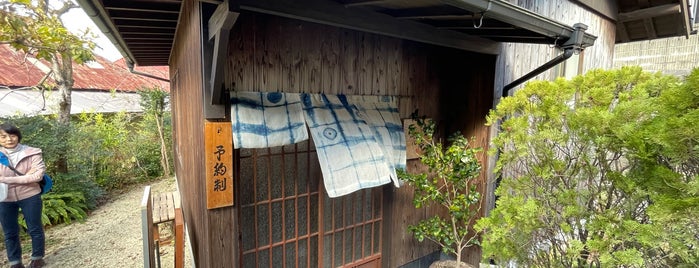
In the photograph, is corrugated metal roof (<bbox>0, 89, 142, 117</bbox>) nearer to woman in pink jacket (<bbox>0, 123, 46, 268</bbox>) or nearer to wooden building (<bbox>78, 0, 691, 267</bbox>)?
woman in pink jacket (<bbox>0, 123, 46, 268</bbox>)

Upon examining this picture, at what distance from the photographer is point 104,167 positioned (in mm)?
8172

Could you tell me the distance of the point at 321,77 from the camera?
310 centimetres

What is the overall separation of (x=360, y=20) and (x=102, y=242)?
20.0ft

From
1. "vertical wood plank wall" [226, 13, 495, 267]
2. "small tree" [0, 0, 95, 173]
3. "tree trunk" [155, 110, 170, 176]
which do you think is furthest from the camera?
"tree trunk" [155, 110, 170, 176]

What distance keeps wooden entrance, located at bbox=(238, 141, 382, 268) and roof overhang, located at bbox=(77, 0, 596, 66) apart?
1371 millimetres

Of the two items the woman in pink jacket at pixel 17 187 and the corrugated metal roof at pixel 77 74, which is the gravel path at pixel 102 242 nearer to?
the woman in pink jacket at pixel 17 187

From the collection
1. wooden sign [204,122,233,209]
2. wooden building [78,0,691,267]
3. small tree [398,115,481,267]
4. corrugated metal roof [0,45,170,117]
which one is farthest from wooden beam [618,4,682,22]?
corrugated metal roof [0,45,170,117]

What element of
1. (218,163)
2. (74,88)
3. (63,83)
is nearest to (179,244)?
(218,163)

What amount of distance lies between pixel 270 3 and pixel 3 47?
47.4 feet

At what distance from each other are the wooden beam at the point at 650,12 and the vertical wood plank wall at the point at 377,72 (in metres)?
4.20

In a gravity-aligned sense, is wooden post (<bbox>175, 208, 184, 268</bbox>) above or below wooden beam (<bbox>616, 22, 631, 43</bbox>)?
below

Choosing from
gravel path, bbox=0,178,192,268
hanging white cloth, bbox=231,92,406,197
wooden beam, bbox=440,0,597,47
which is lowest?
gravel path, bbox=0,178,192,268

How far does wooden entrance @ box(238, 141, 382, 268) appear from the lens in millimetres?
2945

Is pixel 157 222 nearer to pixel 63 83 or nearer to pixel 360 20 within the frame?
pixel 360 20
